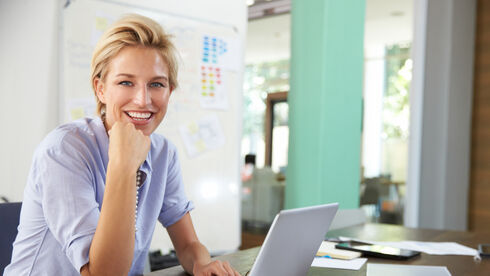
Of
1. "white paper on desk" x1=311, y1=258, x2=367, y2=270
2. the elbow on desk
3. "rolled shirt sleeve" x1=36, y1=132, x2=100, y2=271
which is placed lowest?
"white paper on desk" x1=311, y1=258, x2=367, y2=270

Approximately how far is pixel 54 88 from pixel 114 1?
57cm

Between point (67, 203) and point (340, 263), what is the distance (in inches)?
32.4

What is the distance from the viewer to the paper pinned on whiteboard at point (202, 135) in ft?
9.41

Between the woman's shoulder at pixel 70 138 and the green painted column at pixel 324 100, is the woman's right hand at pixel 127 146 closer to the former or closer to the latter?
the woman's shoulder at pixel 70 138

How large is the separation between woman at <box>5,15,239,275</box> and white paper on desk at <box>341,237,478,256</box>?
0.84 metres

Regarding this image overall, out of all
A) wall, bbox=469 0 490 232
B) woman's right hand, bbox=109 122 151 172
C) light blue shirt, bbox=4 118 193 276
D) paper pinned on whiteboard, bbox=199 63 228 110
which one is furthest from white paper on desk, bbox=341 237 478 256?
wall, bbox=469 0 490 232

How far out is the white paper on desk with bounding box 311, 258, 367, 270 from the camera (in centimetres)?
144

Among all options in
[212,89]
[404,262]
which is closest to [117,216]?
[404,262]

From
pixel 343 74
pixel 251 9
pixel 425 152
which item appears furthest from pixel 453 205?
pixel 251 9

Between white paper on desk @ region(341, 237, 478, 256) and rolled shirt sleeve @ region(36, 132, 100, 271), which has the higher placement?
rolled shirt sleeve @ region(36, 132, 100, 271)

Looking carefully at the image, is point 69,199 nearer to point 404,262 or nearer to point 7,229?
point 7,229

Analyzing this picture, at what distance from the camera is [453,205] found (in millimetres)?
4539

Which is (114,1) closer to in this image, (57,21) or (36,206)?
(57,21)

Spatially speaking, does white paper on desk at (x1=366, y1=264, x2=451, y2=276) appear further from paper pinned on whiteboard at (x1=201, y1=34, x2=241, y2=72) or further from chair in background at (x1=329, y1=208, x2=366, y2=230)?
paper pinned on whiteboard at (x1=201, y1=34, x2=241, y2=72)
